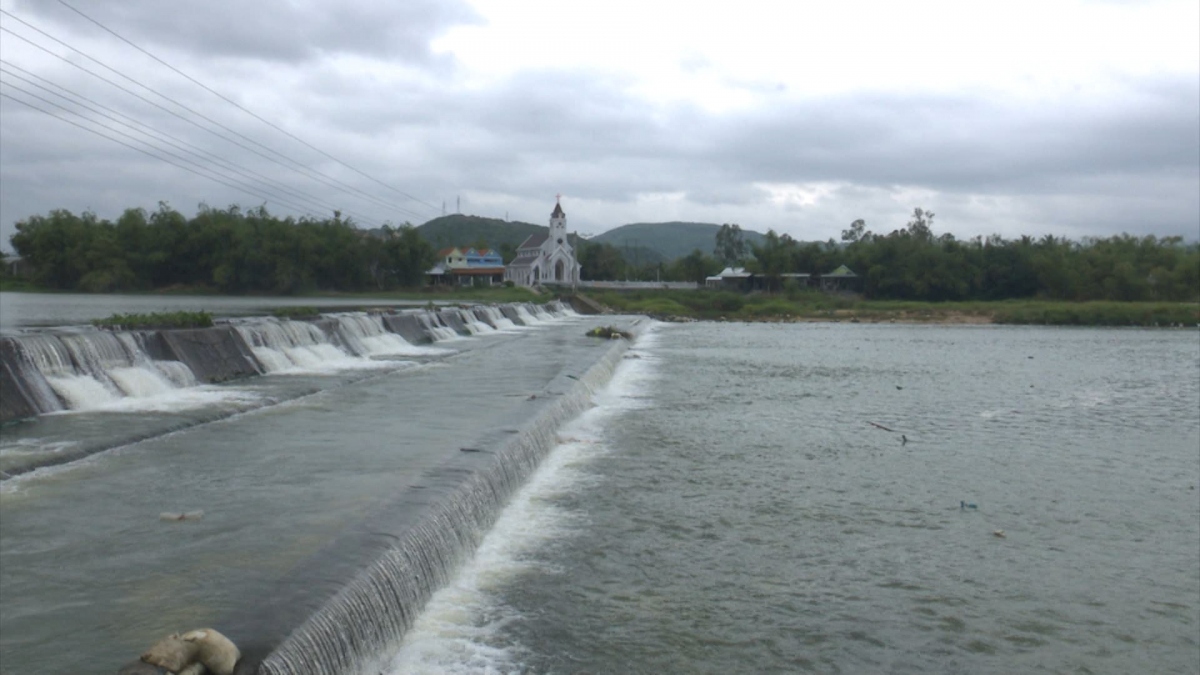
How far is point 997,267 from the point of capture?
269 ft

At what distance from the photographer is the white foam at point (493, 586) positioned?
Answer: 5957 mm

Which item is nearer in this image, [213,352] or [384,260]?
[213,352]

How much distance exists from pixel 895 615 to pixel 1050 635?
3.39 feet

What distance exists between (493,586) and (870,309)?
65.9 meters

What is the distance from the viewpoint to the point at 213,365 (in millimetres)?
18438

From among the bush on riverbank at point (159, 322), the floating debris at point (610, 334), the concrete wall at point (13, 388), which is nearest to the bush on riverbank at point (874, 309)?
the floating debris at point (610, 334)

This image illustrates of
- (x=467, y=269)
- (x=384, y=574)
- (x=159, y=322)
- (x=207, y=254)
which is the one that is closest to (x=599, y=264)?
(x=467, y=269)

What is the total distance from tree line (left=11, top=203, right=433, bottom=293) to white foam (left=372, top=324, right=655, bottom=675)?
64245mm

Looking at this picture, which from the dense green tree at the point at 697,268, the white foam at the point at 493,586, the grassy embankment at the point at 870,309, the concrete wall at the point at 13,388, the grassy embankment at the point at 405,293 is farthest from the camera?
the dense green tree at the point at 697,268

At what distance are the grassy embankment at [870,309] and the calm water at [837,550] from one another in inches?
1866

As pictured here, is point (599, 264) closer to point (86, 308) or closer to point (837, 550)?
point (86, 308)

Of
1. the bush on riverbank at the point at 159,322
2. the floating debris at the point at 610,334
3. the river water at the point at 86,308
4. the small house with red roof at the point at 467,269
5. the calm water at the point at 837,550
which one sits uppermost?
the small house with red roof at the point at 467,269

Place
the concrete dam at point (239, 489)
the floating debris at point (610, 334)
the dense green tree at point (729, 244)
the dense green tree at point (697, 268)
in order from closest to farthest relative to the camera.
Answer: the concrete dam at point (239, 489), the floating debris at point (610, 334), the dense green tree at point (697, 268), the dense green tree at point (729, 244)

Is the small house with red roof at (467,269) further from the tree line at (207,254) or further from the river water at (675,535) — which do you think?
the river water at (675,535)
